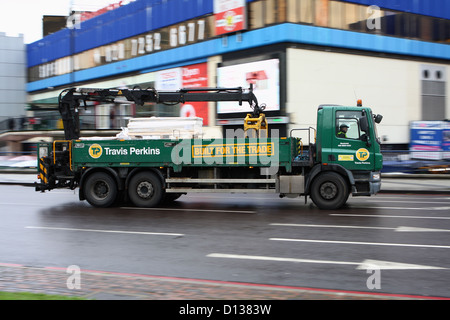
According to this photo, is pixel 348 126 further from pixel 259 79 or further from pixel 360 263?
pixel 259 79

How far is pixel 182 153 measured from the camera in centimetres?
1345

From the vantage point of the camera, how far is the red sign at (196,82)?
33.8 m

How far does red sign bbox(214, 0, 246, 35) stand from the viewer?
3020 centimetres

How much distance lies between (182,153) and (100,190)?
2.90 metres

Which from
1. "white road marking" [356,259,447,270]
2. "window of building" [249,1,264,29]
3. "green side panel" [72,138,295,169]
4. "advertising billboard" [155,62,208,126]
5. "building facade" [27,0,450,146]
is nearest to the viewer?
"white road marking" [356,259,447,270]

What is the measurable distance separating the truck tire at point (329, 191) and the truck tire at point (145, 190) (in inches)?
174

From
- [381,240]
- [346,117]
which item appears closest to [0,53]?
[346,117]

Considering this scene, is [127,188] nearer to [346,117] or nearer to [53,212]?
[53,212]

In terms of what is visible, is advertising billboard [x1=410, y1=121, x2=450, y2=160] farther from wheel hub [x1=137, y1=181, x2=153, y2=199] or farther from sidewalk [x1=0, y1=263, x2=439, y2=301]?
sidewalk [x1=0, y1=263, x2=439, y2=301]

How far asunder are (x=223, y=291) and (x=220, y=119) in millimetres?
27590

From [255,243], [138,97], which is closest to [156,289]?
[255,243]

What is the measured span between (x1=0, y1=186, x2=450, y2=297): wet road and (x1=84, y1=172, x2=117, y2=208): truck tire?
38cm

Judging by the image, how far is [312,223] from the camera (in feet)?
34.7

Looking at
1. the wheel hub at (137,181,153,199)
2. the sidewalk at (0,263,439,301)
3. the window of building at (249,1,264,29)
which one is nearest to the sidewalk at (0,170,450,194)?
the wheel hub at (137,181,153,199)
